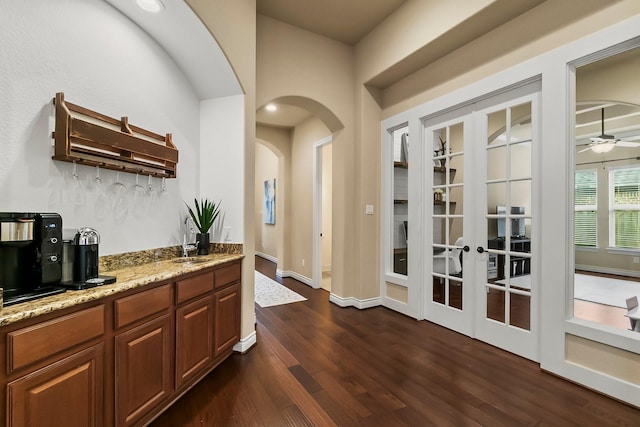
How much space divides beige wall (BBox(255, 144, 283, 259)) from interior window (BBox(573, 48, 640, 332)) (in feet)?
19.6

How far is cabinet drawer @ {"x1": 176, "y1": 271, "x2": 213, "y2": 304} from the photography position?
195 cm

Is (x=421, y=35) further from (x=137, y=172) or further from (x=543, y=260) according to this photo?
(x=137, y=172)

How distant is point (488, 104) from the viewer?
287 cm

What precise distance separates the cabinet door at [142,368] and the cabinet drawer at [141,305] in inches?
2.5

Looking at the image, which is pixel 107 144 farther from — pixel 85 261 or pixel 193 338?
pixel 193 338

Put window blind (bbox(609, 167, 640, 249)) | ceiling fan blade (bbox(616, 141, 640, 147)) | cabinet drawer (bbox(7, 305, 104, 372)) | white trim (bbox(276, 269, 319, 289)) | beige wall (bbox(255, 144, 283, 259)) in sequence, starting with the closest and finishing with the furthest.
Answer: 1. cabinet drawer (bbox(7, 305, 104, 372))
2. ceiling fan blade (bbox(616, 141, 640, 147))
3. window blind (bbox(609, 167, 640, 249))
4. white trim (bbox(276, 269, 319, 289))
5. beige wall (bbox(255, 144, 283, 259))

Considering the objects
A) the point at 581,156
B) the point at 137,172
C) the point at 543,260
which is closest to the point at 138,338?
the point at 137,172

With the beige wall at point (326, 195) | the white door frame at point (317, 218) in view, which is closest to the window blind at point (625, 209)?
the white door frame at point (317, 218)

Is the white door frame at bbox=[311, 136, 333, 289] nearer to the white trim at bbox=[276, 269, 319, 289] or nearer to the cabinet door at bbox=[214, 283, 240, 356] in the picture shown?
the white trim at bbox=[276, 269, 319, 289]

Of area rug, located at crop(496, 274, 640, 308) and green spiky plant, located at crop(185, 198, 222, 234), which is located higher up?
green spiky plant, located at crop(185, 198, 222, 234)

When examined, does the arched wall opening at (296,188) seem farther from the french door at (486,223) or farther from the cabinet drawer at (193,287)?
the cabinet drawer at (193,287)

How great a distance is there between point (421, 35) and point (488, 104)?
0.98 m

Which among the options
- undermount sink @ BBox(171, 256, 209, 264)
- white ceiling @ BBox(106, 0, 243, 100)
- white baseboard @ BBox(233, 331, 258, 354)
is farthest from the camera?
white baseboard @ BBox(233, 331, 258, 354)

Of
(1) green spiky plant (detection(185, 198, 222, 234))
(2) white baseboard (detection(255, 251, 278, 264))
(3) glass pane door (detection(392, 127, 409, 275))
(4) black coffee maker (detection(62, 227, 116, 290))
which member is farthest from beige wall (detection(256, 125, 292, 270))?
(4) black coffee maker (detection(62, 227, 116, 290))
